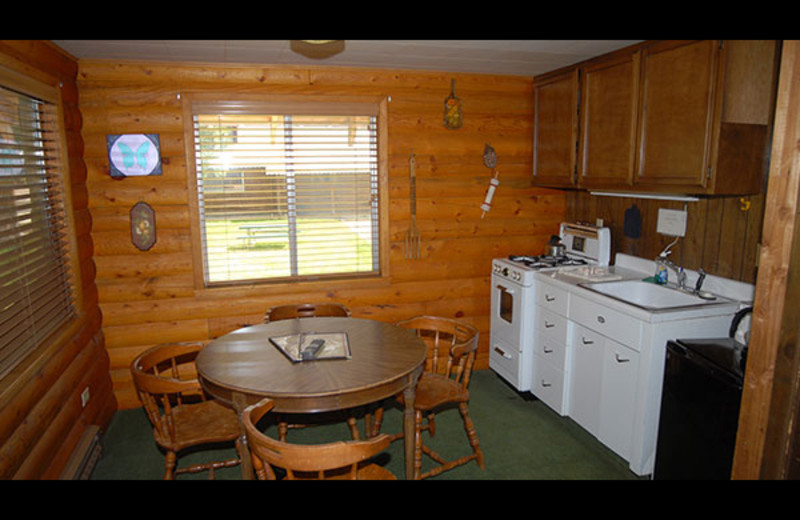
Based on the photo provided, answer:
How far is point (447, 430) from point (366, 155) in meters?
2.08

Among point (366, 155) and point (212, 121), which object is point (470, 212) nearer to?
point (366, 155)

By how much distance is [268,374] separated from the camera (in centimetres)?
223

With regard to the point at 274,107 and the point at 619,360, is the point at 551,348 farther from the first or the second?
the point at 274,107

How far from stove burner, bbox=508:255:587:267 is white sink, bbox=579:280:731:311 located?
22.0 inches

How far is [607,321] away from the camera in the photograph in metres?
2.85

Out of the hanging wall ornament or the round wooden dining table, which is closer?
the round wooden dining table

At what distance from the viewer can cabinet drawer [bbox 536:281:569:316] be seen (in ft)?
10.7

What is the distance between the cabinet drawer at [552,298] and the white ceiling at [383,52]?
1.53m

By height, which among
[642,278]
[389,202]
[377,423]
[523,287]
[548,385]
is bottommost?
[377,423]

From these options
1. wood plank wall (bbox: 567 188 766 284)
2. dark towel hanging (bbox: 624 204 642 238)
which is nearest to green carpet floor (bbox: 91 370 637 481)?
wood plank wall (bbox: 567 188 766 284)

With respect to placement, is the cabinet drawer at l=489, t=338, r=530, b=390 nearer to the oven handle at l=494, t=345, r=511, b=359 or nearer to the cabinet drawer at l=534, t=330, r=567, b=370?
the oven handle at l=494, t=345, r=511, b=359

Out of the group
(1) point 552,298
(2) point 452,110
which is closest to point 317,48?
(2) point 452,110

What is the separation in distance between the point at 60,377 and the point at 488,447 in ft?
7.97

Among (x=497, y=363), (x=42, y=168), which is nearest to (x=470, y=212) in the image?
(x=497, y=363)
